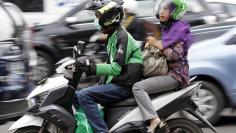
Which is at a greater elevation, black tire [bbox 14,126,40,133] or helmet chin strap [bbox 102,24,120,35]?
helmet chin strap [bbox 102,24,120,35]

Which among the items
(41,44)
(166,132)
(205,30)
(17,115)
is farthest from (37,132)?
(41,44)

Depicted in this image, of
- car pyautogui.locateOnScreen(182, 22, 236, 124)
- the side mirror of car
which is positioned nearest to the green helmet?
car pyautogui.locateOnScreen(182, 22, 236, 124)

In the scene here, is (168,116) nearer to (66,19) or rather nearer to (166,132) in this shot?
(166,132)

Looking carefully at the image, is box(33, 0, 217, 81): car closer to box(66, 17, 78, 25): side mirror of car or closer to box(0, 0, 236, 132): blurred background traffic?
box(66, 17, 78, 25): side mirror of car

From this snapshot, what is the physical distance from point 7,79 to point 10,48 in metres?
0.46

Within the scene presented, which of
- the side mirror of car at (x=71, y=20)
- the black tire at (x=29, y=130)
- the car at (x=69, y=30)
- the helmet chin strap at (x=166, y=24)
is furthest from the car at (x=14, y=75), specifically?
the side mirror of car at (x=71, y=20)

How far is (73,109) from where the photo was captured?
5840 mm

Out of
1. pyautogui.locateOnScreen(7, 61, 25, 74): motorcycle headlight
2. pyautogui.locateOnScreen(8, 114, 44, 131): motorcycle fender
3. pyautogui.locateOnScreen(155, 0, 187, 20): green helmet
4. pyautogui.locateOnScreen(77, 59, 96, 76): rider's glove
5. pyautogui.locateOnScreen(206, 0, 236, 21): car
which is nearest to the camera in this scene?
pyautogui.locateOnScreen(77, 59, 96, 76): rider's glove

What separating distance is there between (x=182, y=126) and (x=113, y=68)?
0.90 metres

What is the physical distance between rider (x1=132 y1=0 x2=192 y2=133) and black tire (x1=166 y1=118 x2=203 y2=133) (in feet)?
0.70

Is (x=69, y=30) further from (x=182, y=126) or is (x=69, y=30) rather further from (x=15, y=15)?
(x=182, y=126)

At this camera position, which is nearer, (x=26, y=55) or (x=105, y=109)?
(x=105, y=109)

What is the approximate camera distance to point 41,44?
12.1 metres

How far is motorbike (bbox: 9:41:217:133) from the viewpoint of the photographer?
5.66 metres
